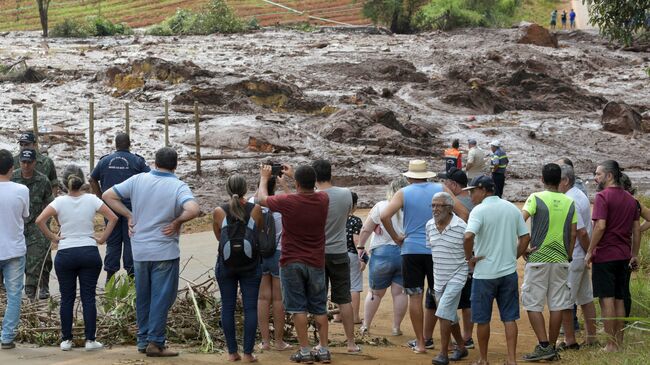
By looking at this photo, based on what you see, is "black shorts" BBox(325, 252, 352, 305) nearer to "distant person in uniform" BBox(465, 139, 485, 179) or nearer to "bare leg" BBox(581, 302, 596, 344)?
"bare leg" BBox(581, 302, 596, 344)

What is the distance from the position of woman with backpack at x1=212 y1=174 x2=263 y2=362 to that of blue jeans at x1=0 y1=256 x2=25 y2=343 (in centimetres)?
187

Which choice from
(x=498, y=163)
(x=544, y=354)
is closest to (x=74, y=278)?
(x=544, y=354)

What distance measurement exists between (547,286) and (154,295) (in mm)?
3494

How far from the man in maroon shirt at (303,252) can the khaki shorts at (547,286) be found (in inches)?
73.9

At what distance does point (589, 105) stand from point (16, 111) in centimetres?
1883

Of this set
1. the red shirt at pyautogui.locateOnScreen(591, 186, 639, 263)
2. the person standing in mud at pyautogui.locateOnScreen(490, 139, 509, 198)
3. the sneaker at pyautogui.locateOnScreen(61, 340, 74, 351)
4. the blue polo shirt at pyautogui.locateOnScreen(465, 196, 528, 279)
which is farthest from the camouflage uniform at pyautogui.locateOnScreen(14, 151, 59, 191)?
the person standing in mud at pyautogui.locateOnScreen(490, 139, 509, 198)

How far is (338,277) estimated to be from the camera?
10.1 metres

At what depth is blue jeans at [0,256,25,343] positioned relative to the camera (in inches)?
388

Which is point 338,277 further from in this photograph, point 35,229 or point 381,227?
point 35,229

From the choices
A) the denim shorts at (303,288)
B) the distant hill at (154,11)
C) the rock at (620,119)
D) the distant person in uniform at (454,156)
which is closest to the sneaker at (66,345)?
the denim shorts at (303,288)

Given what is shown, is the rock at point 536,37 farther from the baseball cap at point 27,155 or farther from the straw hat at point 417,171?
the straw hat at point 417,171

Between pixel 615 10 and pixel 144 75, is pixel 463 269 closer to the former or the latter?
pixel 615 10

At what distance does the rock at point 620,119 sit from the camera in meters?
34.1

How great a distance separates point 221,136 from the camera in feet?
97.0
